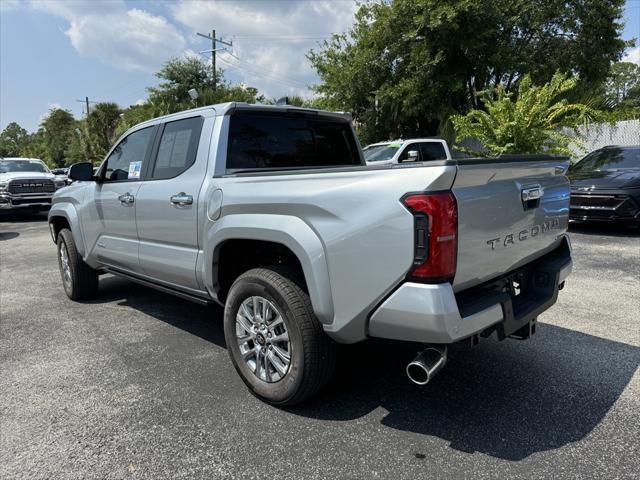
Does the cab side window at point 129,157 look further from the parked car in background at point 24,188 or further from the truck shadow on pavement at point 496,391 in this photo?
the parked car in background at point 24,188

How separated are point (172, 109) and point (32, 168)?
1313cm

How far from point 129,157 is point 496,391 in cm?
370

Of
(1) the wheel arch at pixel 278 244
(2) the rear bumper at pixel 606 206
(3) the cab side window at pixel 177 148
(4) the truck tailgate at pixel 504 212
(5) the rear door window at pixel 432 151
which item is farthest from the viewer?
(5) the rear door window at pixel 432 151

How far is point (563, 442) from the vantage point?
2617 millimetres

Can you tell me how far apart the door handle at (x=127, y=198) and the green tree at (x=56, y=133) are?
219ft

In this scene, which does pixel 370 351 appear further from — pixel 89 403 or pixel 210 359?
pixel 89 403

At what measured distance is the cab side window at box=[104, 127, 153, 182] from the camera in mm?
4305

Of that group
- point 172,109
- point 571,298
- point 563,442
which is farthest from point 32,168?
point 563,442

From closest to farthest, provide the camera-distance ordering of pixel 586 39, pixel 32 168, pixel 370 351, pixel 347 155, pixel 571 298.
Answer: pixel 370 351 < pixel 347 155 < pixel 571 298 < pixel 32 168 < pixel 586 39

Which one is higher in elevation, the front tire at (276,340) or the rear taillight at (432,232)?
the rear taillight at (432,232)

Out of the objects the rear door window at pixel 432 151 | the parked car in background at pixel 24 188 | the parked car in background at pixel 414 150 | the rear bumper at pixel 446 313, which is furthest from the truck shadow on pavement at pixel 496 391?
the parked car in background at pixel 24 188

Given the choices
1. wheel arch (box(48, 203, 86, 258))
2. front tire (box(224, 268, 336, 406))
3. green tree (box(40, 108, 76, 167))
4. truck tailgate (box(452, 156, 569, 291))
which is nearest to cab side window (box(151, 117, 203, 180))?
front tire (box(224, 268, 336, 406))

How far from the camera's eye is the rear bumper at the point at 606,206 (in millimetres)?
8234

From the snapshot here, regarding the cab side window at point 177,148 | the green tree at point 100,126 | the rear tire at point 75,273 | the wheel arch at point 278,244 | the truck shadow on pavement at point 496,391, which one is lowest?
the truck shadow on pavement at point 496,391
